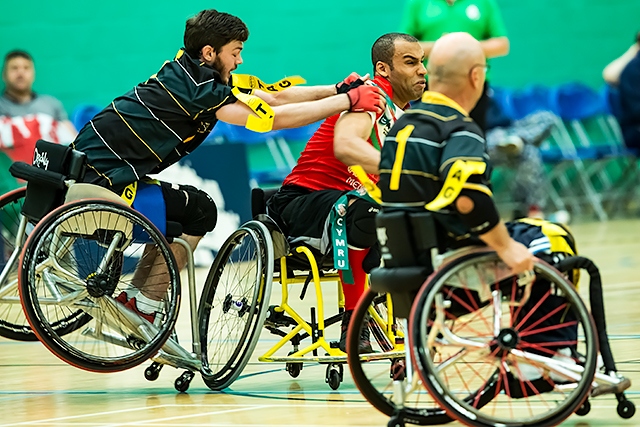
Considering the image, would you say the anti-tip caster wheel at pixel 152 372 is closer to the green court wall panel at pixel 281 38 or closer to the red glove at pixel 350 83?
the red glove at pixel 350 83

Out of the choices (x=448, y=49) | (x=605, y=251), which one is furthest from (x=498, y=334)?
(x=605, y=251)

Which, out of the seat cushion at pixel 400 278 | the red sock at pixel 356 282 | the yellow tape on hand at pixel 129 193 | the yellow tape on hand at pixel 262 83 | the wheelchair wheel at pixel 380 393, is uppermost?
the yellow tape on hand at pixel 262 83

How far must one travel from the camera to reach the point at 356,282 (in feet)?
12.8

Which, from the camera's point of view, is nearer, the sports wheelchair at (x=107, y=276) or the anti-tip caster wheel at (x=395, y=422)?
the anti-tip caster wheel at (x=395, y=422)

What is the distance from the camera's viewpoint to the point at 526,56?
37.7 ft

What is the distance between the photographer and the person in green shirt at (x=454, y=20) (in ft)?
21.8

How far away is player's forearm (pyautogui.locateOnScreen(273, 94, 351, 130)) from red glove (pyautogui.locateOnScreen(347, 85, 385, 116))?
2 cm

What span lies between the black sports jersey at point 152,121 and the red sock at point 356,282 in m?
0.67

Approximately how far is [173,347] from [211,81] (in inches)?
35.1

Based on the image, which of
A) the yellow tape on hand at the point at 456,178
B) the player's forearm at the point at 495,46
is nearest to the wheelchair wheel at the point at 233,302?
the yellow tape on hand at the point at 456,178

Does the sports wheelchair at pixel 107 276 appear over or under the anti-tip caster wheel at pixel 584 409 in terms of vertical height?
over

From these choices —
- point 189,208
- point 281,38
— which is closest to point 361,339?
point 189,208

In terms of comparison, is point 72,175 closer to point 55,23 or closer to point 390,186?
point 390,186

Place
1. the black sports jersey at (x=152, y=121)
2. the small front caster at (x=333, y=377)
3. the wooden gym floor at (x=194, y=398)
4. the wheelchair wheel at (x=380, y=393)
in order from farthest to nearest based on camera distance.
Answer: the black sports jersey at (x=152, y=121), the small front caster at (x=333, y=377), the wooden gym floor at (x=194, y=398), the wheelchair wheel at (x=380, y=393)
